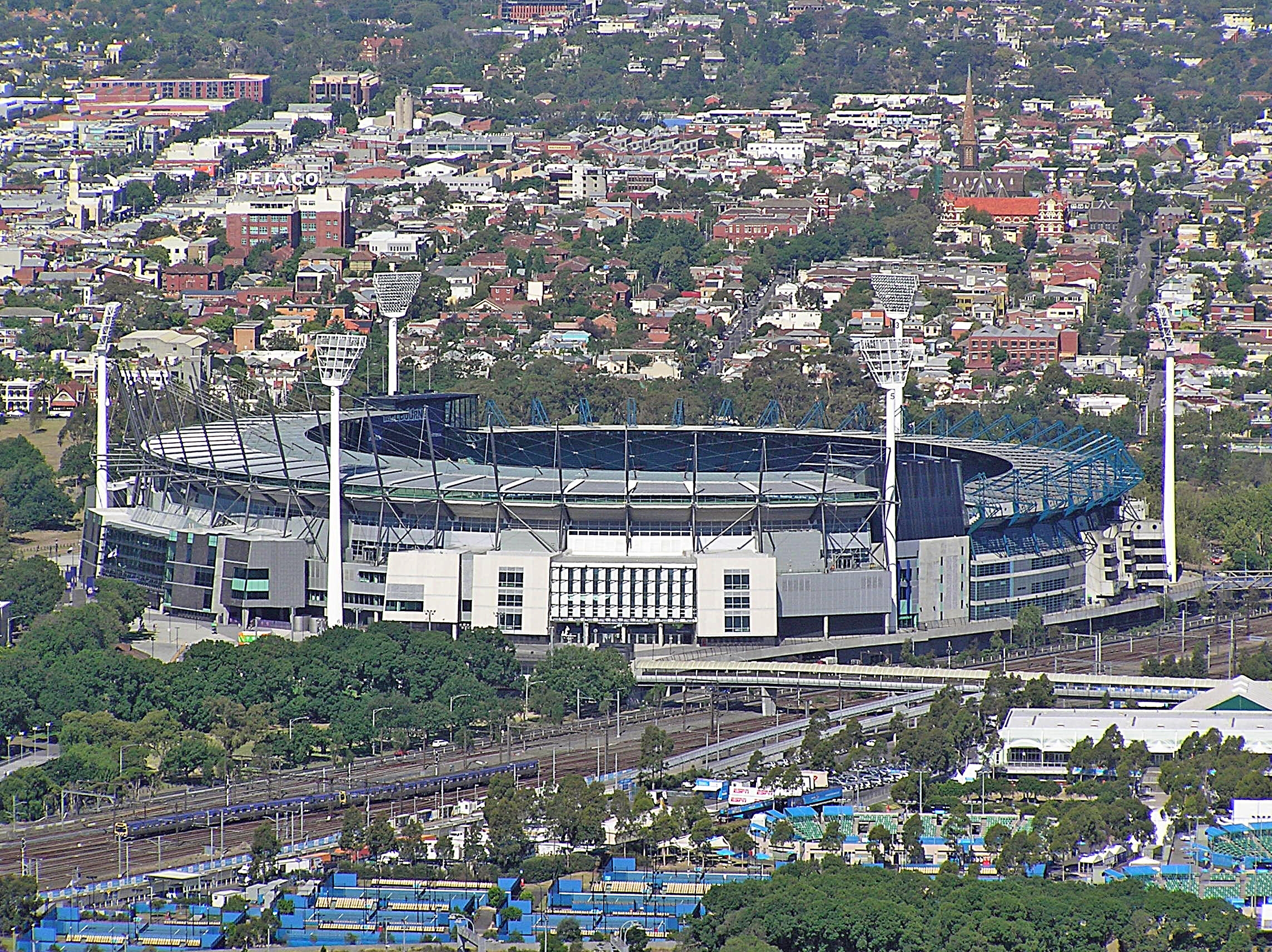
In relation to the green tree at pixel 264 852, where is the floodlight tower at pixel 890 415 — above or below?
above

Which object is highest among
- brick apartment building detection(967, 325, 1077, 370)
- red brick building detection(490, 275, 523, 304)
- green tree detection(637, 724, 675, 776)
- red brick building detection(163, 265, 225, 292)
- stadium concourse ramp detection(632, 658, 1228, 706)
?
red brick building detection(163, 265, 225, 292)

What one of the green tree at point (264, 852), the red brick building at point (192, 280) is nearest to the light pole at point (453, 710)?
the green tree at point (264, 852)

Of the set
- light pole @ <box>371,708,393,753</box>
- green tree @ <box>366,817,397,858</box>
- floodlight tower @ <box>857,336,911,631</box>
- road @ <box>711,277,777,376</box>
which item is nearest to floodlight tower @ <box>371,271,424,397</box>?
floodlight tower @ <box>857,336,911,631</box>

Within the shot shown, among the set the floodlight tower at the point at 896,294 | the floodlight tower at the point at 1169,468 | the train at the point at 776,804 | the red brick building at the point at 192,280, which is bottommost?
the train at the point at 776,804

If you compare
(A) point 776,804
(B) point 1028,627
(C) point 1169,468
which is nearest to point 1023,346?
(C) point 1169,468

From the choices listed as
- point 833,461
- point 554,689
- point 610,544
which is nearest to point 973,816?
point 554,689

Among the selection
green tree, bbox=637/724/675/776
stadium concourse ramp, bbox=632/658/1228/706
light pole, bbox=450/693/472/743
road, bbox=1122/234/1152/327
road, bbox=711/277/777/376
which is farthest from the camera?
road, bbox=1122/234/1152/327

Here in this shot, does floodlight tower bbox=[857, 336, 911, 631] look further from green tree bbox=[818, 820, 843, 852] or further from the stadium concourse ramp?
green tree bbox=[818, 820, 843, 852]

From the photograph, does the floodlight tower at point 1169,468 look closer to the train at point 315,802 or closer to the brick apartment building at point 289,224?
the train at point 315,802
